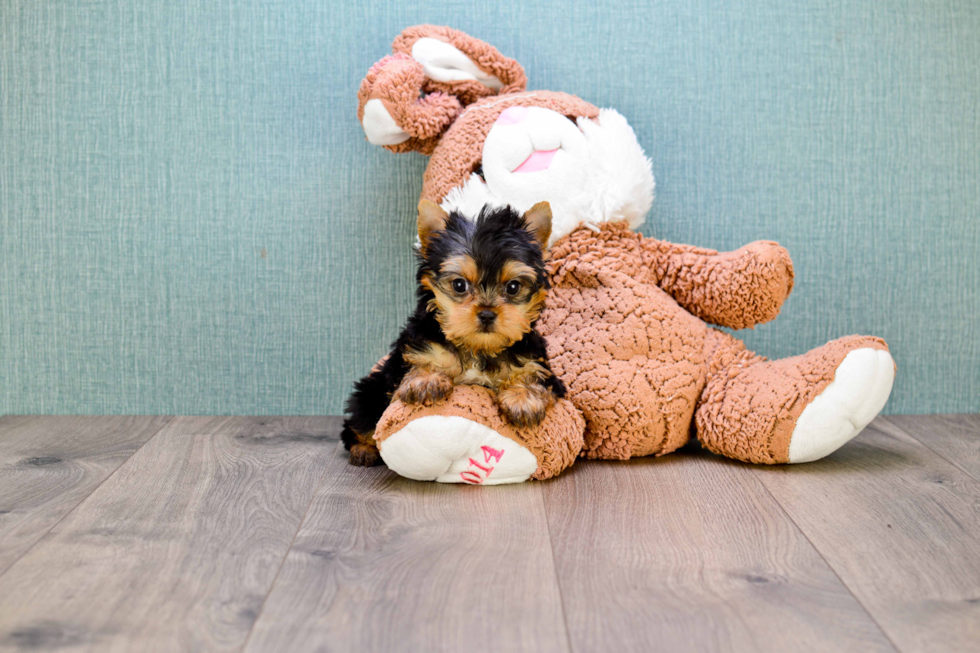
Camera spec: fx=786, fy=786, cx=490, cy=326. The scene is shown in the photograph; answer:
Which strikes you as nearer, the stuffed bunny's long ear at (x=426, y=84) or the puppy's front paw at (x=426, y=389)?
the puppy's front paw at (x=426, y=389)

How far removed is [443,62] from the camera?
76.9 inches

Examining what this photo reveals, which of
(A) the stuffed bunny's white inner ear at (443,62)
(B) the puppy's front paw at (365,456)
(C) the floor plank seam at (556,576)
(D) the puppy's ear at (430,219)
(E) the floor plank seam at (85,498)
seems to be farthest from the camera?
(A) the stuffed bunny's white inner ear at (443,62)

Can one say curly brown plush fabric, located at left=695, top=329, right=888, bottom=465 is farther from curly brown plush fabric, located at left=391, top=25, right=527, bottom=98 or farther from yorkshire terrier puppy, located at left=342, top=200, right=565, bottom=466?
curly brown plush fabric, located at left=391, top=25, right=527, bottom=98

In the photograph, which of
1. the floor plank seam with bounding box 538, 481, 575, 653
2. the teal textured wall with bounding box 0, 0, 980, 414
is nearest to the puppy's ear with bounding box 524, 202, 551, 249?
the floor plank seam with bounding box 538, 481, 575, 653

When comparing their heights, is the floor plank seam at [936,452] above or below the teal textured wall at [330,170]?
below

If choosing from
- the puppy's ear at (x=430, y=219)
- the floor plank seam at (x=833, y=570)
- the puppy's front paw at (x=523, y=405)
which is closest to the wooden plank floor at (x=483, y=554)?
the floor plank seam at (x=833, y=570)

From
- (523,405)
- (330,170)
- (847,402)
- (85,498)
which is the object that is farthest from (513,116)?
(85,498)

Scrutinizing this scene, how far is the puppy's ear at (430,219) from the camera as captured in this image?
157 cm

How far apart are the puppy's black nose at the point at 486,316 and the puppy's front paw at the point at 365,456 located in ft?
1.72

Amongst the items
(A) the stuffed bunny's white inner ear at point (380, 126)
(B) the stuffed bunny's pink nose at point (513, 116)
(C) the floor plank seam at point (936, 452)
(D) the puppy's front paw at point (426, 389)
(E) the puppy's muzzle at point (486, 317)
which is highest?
(B) the stuffed bunny's pink nose at point (513, 116)

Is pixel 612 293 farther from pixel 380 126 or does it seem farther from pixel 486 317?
pixel 380 126

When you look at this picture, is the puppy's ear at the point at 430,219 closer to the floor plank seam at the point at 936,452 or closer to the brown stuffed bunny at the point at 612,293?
the brown stuffed bunny at the point at 612,293

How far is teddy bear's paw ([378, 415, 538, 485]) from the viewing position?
1.57 m

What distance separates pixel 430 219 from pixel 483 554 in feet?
2.15
